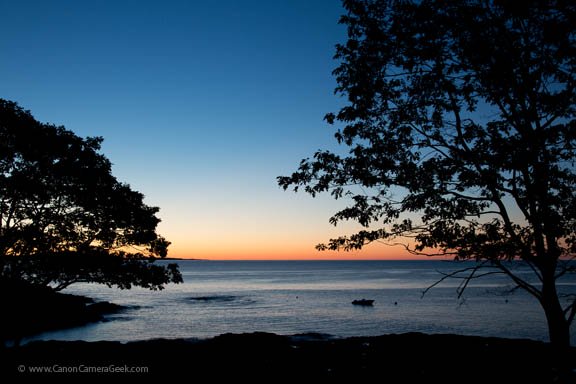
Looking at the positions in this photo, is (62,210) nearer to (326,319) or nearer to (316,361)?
(316,361)

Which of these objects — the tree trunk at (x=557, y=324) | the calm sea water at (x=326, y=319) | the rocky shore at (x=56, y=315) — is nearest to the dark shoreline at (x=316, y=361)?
the tree trunk at (x=557, y=324)

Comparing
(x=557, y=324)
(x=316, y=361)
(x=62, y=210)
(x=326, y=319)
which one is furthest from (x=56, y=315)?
(x=557, y=324)

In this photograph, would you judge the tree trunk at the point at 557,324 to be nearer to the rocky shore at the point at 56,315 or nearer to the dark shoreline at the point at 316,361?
the dark shoreline at the point at 316,361

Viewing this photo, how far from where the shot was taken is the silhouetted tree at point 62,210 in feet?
50.6

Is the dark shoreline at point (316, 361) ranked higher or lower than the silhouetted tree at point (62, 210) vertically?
lower

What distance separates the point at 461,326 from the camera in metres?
46.1

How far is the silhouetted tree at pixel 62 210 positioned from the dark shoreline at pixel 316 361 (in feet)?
12.6

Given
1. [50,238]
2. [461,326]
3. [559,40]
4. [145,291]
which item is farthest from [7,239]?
[145,291]

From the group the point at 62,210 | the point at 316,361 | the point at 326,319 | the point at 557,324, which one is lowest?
the point at 326,319

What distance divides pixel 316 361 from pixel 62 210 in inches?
543

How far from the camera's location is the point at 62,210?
55.7ft

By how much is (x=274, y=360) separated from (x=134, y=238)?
9.17 m

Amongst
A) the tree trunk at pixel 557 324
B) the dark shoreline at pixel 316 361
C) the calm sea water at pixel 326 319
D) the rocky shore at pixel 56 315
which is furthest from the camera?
the calm sea water at pixel 326 319

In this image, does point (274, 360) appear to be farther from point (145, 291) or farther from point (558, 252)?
point (145, 291)
